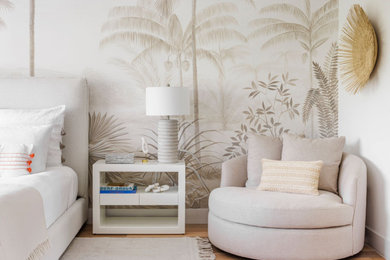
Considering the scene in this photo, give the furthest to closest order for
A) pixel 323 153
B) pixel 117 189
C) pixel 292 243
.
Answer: pixel 117 189
pixel 323 153
pixel 292 243

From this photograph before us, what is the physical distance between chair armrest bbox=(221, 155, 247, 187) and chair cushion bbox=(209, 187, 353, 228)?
42cm

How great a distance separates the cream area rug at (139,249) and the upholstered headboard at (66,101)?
23.2 inches

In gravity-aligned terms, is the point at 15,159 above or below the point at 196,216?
above

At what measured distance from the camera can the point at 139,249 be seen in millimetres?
3047

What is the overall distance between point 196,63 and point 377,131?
1.64 meters

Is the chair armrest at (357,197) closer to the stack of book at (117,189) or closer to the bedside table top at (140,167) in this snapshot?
the bedside table top at (140,167)

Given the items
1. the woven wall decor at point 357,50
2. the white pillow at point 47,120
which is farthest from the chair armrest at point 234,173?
the white pillow at point 47,120

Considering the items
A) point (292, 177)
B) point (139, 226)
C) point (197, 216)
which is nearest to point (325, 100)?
point (292, 177)

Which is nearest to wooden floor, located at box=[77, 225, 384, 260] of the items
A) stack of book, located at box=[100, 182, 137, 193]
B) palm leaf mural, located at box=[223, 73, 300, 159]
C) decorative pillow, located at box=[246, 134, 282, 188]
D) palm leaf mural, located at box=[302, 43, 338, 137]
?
stack of book, located at box=[100, 182, 137, 193]

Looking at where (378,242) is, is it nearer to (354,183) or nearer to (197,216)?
(354,183)

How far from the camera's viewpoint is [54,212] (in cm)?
274

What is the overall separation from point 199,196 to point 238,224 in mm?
1015

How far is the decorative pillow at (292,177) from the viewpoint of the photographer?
2988 millimetres

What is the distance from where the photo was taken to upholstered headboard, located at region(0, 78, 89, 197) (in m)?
3.51
